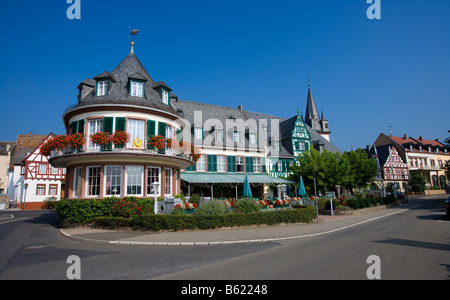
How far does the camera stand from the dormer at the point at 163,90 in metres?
19.2

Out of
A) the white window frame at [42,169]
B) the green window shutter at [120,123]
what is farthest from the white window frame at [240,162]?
the white window frame at [42,169]

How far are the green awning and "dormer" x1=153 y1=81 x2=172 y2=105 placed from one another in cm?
772

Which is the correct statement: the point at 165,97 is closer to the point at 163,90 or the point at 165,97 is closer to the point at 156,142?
the point at 163,90

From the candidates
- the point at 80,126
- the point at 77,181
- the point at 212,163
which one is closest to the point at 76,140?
the point at 80,126

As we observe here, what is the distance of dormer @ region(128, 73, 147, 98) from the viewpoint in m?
17.6

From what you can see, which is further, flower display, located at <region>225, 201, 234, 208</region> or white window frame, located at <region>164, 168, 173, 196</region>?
white window frame, located at <region>164, 168, 173, 196</region>

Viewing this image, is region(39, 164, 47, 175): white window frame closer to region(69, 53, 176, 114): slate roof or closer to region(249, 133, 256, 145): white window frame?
region(69, 53, 176, 114): slate roof

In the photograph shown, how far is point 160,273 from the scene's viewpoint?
246 inches

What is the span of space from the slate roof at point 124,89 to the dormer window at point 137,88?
0.87 feet

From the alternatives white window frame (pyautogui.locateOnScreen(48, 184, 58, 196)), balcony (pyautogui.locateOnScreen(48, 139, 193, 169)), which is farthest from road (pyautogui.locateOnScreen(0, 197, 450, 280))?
white window frame (pyautogui.locateOnScreen(48, 184, 58, 196))

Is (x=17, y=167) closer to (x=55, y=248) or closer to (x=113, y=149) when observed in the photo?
(x=113, y=149)

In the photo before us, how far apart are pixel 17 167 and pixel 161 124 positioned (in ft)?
117

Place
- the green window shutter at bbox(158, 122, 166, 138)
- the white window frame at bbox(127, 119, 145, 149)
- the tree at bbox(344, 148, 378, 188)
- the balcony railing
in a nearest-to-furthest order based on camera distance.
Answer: the balcony railing
the white window frame at bbox(127, 119, 145, 149)
the green window shutter at bbox(158, 122, 166, 138)
the tree at bbox(344, 148, 378, 188)

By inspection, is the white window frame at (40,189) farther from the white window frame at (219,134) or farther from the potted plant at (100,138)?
the potted plant at (100,138)
